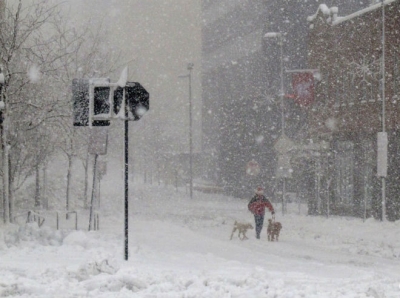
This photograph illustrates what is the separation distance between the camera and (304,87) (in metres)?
30.8

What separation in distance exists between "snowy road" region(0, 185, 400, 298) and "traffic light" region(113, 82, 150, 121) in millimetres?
2447

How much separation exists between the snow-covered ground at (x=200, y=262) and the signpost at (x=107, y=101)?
1.87 meters

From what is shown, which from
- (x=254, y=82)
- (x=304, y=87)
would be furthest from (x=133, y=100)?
(x=254, y=82)

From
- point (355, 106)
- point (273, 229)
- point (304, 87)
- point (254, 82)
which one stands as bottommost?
point (273, 229)

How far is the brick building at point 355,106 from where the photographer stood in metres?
27.3

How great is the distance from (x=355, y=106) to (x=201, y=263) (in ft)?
64.4

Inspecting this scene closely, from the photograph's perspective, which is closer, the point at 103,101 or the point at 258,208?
the point at 103,101

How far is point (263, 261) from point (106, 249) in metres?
3.30

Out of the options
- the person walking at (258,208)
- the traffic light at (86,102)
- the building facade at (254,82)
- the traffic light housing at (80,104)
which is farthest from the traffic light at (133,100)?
the building facade at (254,82)

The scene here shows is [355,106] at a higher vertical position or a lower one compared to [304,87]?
lower

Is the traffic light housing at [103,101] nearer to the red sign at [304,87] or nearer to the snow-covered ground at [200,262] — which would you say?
the snow-covered ground at [200,262]

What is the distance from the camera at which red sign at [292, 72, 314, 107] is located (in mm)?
30609

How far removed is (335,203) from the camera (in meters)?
32.1

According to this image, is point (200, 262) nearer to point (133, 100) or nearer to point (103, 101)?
point (133, 100)
